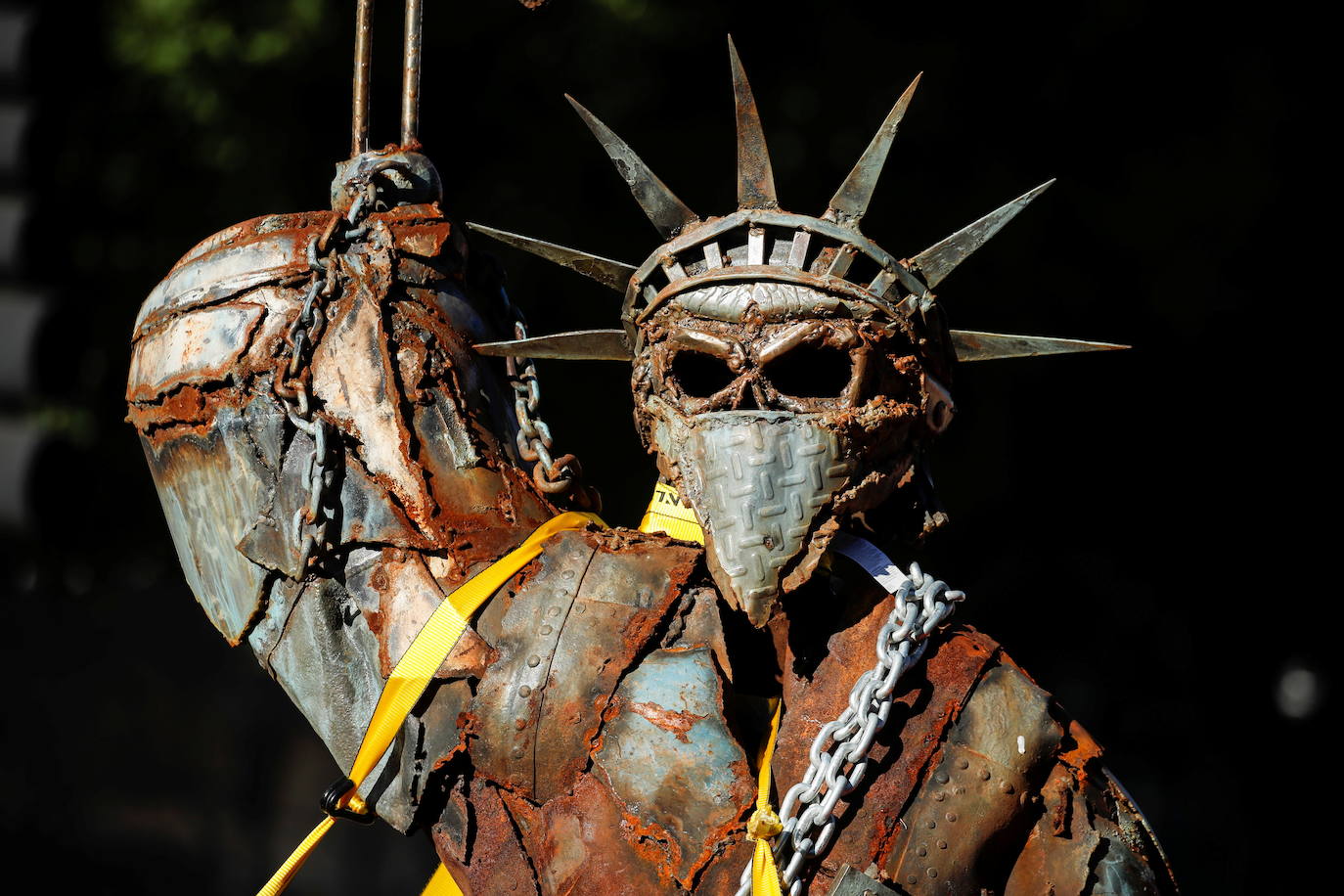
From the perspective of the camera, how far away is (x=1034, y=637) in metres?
7.01

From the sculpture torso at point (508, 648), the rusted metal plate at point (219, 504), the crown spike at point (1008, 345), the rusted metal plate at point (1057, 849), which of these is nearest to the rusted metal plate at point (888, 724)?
the sculpture torso at point (508, 648)

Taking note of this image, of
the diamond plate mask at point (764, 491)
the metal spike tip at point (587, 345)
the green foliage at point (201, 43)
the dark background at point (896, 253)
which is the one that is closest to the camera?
the diamond plate mask at point (764, 491)

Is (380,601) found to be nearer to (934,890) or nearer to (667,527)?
(667,527)

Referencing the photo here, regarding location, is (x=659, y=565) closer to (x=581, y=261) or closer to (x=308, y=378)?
(x=581, y=261)

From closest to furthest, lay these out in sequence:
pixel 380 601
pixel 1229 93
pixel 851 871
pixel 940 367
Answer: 1. pixel 851 871
2. pixel 940 367
3. pixel 380 601
4. pixel 1229 93

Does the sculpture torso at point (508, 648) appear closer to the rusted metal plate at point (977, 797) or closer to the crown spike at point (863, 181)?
the rusted metal plate at point (977, 797)

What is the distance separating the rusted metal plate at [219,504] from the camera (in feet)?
11.1

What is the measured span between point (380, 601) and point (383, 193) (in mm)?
997

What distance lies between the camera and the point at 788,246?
2.92 metres

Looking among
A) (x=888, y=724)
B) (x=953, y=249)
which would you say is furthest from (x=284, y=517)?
(x=953, y=249)

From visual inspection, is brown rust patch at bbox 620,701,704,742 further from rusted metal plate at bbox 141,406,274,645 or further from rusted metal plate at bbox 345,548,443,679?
rusted metal plate at bbox 141,406,274,645

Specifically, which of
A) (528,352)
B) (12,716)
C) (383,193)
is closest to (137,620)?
(12,716)

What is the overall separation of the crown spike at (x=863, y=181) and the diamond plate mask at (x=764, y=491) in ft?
1.32

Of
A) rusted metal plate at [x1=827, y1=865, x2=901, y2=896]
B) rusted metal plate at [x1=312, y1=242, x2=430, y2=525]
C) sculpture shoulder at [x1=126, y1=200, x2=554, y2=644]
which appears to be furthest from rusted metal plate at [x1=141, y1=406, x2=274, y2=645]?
rusted metal plate at [x1=827, y1=865, x2=901, y2=896]
